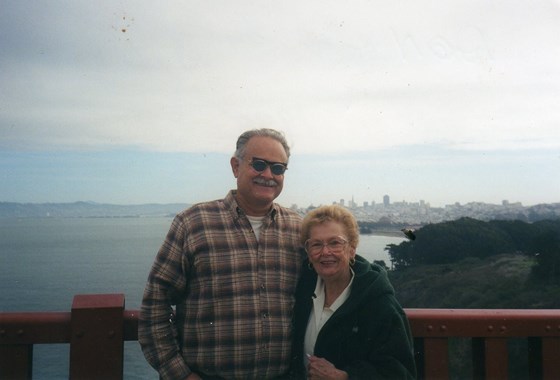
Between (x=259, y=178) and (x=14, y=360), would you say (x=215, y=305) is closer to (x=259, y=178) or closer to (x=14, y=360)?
(x=259, y=178)

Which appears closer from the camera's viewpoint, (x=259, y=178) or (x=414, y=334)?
(x=414, y=334)

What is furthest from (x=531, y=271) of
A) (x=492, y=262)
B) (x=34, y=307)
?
(x=34, y=307)

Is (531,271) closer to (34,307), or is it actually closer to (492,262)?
(492,262)

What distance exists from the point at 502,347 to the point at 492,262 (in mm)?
40489

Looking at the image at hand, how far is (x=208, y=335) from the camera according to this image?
221 cm

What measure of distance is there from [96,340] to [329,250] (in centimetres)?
103

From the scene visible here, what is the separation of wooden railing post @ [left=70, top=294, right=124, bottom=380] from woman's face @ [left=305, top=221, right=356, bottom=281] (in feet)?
2.74

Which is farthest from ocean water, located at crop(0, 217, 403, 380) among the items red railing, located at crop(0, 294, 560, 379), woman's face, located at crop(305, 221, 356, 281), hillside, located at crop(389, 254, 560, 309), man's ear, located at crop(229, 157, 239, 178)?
woman's face, located at crop(305, 221, 356, 281)

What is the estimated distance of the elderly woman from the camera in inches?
81.9

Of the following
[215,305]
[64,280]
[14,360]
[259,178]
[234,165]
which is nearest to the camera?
[14,360]

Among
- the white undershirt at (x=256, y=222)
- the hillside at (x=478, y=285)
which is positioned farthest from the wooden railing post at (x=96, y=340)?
the hillside at (x=478, y=285)

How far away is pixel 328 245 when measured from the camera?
7.46 feet

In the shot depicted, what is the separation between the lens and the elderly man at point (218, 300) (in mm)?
2209

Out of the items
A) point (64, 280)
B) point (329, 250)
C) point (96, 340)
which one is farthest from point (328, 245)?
point (64, 280)
